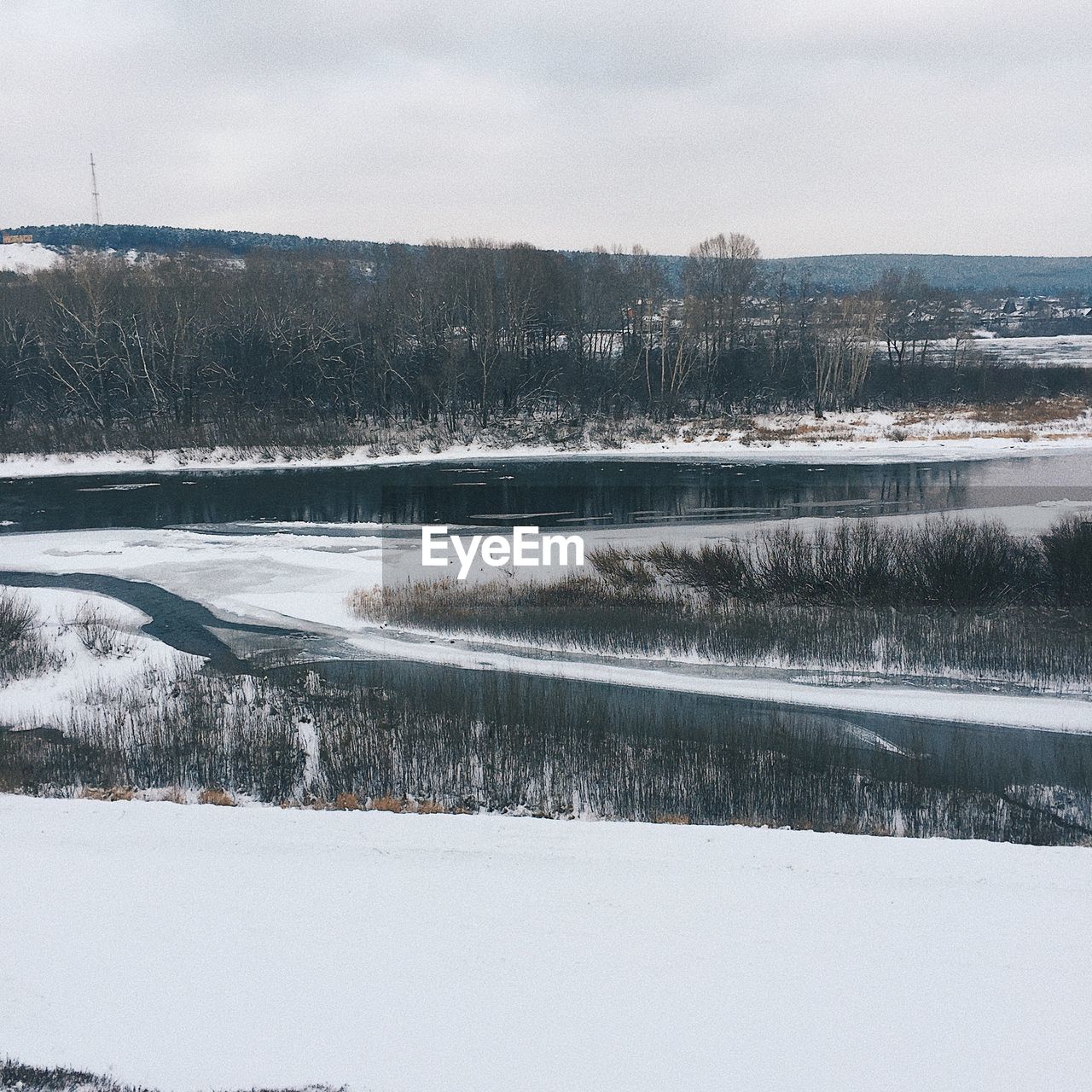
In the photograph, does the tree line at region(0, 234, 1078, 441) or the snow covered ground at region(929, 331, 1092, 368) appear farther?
the snow covered ground at region(929, 331, 1092, 368)

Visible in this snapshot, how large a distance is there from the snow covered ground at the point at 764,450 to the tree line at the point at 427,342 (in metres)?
3.68

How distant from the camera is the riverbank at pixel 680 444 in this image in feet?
124

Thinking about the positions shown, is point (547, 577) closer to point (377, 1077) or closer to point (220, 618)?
point (220, 618)

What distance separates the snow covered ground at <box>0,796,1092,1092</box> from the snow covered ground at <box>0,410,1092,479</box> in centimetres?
3194

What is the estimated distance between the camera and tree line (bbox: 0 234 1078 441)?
43.8 metres

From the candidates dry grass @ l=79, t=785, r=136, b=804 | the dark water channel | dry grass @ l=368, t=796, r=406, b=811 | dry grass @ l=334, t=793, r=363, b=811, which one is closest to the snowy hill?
the dark water channel

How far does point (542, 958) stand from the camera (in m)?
5.43

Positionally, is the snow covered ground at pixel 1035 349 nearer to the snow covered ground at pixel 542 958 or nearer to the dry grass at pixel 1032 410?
the dry grass at pixel 1032 410

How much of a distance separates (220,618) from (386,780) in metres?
7.58

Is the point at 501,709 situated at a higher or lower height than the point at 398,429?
lower

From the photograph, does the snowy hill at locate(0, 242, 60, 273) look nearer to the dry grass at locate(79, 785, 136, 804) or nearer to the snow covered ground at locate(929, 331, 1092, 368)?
the snow covered ground at locate(929, 331, 1092, 368)

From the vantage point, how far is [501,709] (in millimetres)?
11219

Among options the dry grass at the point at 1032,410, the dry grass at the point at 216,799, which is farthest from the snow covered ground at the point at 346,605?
the dry grass at the point at 1032,410

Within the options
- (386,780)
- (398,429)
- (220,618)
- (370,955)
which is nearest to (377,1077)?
(370,955)
